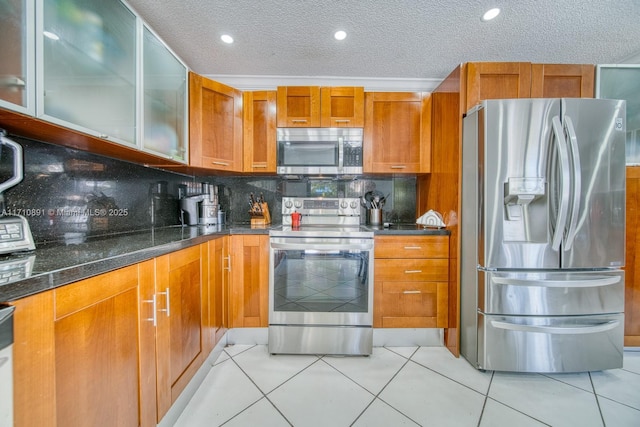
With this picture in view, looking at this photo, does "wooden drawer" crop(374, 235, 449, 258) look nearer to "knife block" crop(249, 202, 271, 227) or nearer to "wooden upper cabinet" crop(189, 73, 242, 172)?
"knife block" crop(249, 202, 271, 227)

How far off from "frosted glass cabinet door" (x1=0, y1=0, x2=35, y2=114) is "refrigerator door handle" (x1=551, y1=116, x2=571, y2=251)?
2.52 m

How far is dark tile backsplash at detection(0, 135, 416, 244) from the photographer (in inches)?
43.2

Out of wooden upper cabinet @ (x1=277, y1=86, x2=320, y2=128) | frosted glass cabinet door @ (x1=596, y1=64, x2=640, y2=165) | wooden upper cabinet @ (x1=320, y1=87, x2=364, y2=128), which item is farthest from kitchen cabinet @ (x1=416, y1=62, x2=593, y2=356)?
wooden upper cabinet @ (x1=277, y1=86, x2=320, y2=128)

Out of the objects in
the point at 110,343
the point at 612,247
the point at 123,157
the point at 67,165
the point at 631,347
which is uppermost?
the point at 123,157

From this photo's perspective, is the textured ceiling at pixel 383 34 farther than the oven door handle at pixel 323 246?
No

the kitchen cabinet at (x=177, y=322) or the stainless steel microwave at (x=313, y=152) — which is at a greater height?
the stainless steel microwave at (x=313, y=152)

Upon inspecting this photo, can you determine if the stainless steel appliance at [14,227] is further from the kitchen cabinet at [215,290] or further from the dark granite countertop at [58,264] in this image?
the kitchen cabinet at [215,290]

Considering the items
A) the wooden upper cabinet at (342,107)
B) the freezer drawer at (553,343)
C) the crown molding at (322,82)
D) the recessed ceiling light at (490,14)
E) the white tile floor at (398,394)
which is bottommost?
the white tile floor at (398,394)

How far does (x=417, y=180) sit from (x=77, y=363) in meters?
2.54

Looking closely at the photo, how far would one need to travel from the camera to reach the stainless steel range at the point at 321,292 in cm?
173

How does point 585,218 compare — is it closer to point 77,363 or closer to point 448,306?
point 448,306

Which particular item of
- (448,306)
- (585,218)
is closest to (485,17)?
(585,218)

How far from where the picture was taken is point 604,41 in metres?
1.79

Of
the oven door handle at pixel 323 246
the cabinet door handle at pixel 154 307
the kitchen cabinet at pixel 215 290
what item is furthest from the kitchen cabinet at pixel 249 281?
the cabinet door handle at pixel 154 307
